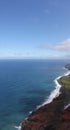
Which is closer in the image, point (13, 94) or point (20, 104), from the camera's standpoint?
point (20, 104)

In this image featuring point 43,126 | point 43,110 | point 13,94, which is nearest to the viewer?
point 43,126

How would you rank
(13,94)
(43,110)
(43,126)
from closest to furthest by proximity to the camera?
(43,126), (43,110), (13,94)

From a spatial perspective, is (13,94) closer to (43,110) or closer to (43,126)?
(43,110)

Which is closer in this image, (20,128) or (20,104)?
(20,128)

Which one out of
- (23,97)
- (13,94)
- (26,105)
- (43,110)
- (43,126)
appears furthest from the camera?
(13,94)

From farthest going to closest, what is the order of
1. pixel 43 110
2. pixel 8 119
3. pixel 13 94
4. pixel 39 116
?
pixel 13 94 → pixel 8 119 → pixel 43 110 → pixel 39 116

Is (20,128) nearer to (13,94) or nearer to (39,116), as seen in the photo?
(39,116)

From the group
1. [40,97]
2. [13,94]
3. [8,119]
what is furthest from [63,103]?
[13,94]

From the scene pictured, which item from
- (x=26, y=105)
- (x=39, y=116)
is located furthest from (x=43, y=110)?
(x=26, y=105)

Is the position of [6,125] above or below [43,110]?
below
